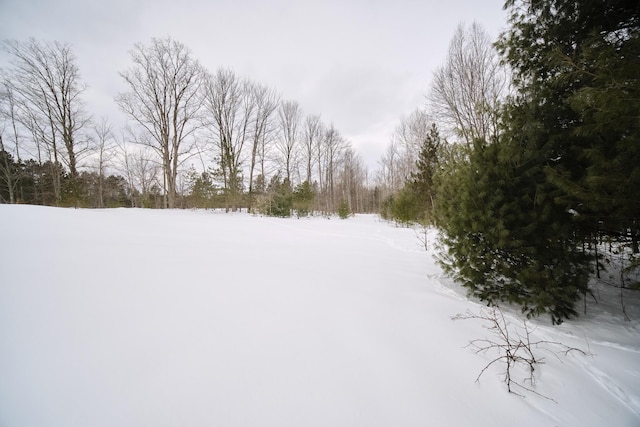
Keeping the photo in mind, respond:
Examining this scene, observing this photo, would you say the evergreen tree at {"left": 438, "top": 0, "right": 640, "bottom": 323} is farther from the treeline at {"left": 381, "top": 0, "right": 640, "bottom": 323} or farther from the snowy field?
the snowy field

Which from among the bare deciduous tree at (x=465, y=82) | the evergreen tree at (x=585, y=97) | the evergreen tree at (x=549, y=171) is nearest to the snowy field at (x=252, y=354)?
the evergreen tree at (x=549, y=171)

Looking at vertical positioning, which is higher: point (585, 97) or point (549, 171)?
point (585, 97)

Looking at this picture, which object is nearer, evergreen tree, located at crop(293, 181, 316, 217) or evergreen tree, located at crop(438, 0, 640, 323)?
evergreen tree, located at crop(438, 0, 640, 323)

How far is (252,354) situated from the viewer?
1.72 m

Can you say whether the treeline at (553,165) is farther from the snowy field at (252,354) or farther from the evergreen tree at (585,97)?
the snowy field at (252,354)

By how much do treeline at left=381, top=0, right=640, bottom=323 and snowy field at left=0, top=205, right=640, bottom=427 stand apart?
654 mm

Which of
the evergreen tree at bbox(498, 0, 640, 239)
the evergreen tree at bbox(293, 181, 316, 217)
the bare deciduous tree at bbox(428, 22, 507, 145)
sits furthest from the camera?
the evergreen tree at bbox(293, 181, 316, 217)

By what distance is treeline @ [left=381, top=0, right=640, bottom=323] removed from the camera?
7.03 ft

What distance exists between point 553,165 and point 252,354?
411 cm

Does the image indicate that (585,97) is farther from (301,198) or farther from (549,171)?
(301,198)

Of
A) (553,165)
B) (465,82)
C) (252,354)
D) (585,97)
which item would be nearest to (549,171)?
(553,165)

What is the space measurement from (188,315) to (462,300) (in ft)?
11.5

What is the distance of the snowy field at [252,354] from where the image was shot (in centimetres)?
130

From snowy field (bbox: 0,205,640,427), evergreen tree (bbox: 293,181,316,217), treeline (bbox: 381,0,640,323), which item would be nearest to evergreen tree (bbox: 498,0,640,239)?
treeline (bbox: 381,0,640,323)
